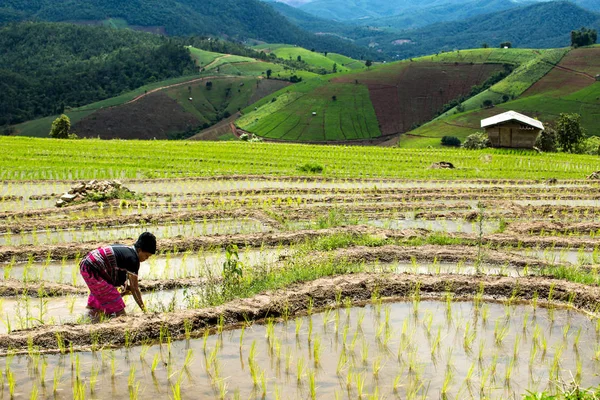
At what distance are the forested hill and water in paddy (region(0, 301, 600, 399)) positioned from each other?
136 m

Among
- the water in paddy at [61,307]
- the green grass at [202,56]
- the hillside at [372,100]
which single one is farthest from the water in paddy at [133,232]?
the green grass at [202,56]

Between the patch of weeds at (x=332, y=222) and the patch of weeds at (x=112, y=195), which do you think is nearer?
the patch of weeds at (x=332, y=222)

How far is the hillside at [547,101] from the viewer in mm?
95875

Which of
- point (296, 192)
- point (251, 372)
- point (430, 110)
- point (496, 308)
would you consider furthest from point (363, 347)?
point (430, 110)

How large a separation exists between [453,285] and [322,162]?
20085 mm

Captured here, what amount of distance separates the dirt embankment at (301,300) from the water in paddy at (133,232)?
5242mm

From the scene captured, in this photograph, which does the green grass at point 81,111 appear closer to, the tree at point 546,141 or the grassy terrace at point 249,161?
the grassy terrace at point 249,161

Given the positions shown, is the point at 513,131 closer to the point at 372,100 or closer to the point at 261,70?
the point at 372,100

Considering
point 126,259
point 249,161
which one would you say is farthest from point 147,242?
point 249,161

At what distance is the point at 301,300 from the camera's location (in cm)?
998

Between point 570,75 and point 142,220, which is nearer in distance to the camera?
point 142,220

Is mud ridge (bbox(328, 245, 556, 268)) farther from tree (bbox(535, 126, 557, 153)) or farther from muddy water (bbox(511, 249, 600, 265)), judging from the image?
tree (bbox(535, 126, 557, 153))

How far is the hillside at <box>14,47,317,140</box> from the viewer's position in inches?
5221

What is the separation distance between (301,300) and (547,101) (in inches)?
4021
